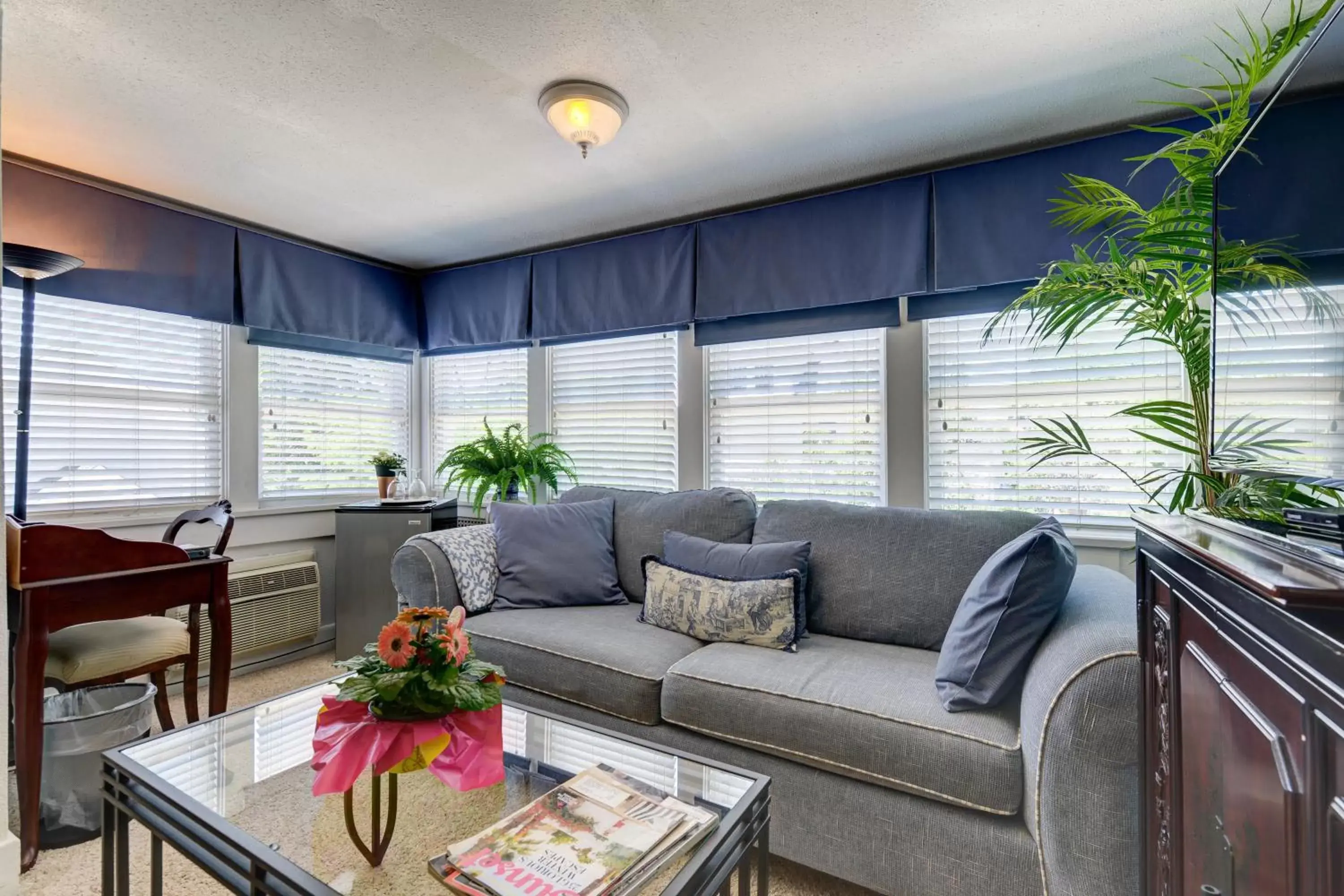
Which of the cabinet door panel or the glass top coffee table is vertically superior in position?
the cabinet door panel

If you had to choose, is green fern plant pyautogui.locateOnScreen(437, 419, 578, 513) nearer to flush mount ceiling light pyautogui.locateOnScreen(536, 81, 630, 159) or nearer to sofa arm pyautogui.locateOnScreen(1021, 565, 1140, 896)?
flush mount ceiling light pyautogui.locateOnScreen(536, 81, 630, 159)

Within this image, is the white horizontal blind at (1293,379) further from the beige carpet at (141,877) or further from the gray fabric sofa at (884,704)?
the beige carpet at (141,877)

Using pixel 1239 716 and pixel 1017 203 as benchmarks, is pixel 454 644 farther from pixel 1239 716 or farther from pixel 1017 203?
pixel 1017 203

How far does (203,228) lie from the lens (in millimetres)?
3203

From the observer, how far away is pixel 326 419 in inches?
154

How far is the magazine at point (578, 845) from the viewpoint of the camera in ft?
3.28

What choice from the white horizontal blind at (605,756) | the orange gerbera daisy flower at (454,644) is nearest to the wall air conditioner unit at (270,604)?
the white horizontal blind at (605,756)

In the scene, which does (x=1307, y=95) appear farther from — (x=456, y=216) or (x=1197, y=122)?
(x=456, y=216)

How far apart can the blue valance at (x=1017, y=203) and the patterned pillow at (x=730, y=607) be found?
150 cm

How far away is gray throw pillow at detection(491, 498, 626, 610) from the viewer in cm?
267

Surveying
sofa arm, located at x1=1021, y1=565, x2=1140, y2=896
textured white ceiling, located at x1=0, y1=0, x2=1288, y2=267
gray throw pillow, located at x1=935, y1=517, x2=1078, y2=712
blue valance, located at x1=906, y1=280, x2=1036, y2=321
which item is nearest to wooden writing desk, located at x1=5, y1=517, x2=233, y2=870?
textured white ceiling, located at x1=0, y1=0, x2=1288, y2=267

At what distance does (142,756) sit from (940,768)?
1.85m

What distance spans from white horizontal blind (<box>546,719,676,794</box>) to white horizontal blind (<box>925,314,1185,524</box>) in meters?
1.89

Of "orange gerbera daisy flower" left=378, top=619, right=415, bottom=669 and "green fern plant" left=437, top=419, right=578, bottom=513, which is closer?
"orange gerbera daisy flower" left=378, top=619, right=415, bottom=669
